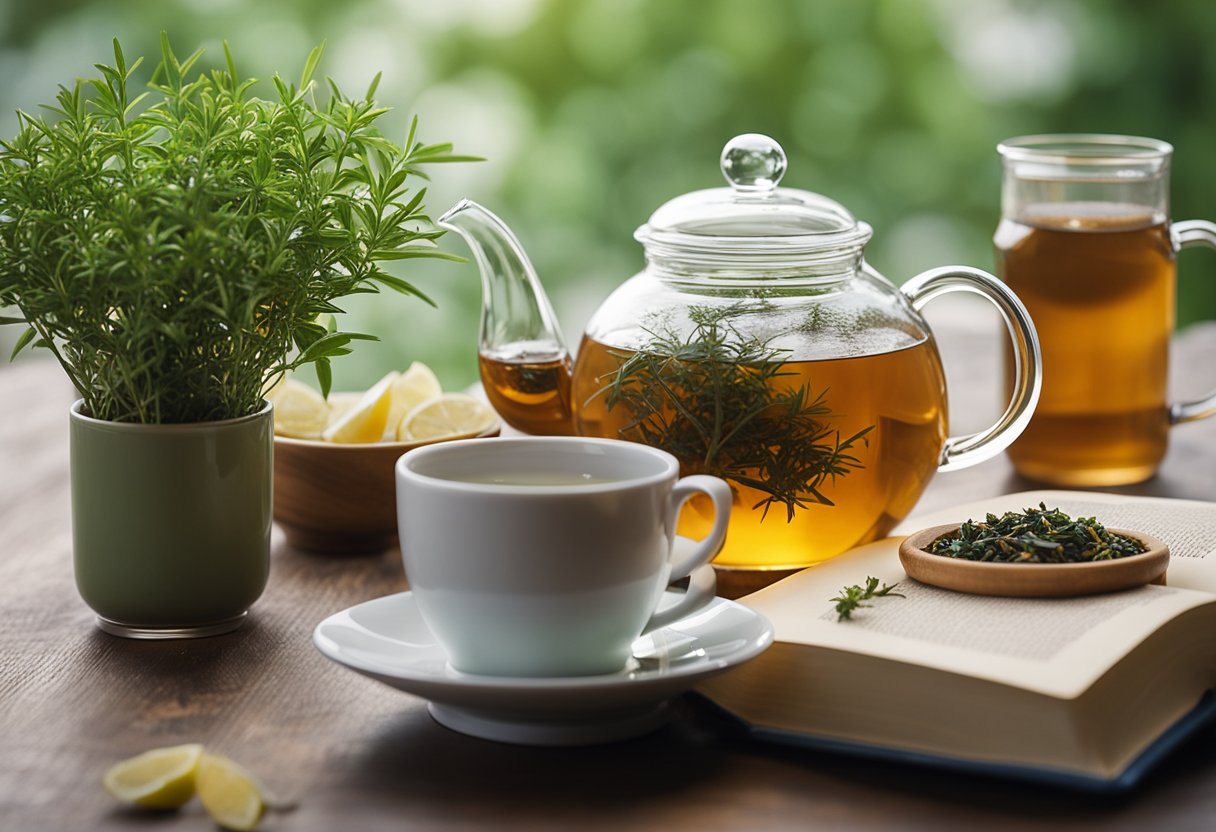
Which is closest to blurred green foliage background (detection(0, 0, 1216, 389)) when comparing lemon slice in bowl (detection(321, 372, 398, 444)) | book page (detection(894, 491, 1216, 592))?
lemon slice in bowl (detection(321, 372, 398, 444))

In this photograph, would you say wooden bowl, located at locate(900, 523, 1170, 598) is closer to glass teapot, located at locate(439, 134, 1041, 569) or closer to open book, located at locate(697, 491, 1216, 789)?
open book, located at locate(697, 491, 1216, 789)

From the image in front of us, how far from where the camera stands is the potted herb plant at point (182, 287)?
0.89 metres

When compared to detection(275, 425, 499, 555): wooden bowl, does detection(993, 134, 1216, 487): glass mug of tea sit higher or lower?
higher

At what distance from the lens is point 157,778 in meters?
0.75

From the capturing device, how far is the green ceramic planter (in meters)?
0.96

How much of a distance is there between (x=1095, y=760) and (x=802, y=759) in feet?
0.51

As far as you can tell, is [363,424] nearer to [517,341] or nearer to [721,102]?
[517,341]

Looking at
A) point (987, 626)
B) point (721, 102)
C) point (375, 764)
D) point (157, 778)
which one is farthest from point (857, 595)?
point (721, 102)

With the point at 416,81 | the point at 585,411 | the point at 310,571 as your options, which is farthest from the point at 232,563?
the point at 416,81

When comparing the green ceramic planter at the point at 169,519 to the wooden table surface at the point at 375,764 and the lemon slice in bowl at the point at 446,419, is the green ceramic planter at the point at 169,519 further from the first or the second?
the lemon slice in bowl at the point at 446,419

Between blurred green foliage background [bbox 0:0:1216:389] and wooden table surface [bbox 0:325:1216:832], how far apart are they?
84.3 inches

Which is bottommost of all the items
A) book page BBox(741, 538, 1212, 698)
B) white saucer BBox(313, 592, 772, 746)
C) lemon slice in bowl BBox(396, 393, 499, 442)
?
white saucer BBox(313, 592, 772, 746)

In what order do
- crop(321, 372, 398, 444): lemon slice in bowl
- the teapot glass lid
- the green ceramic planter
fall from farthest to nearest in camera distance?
crop(321, 372, 398, 444): lemon slice in bowl, the teapot glass lid, the green ceramic planter

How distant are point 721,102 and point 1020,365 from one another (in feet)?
7.04
